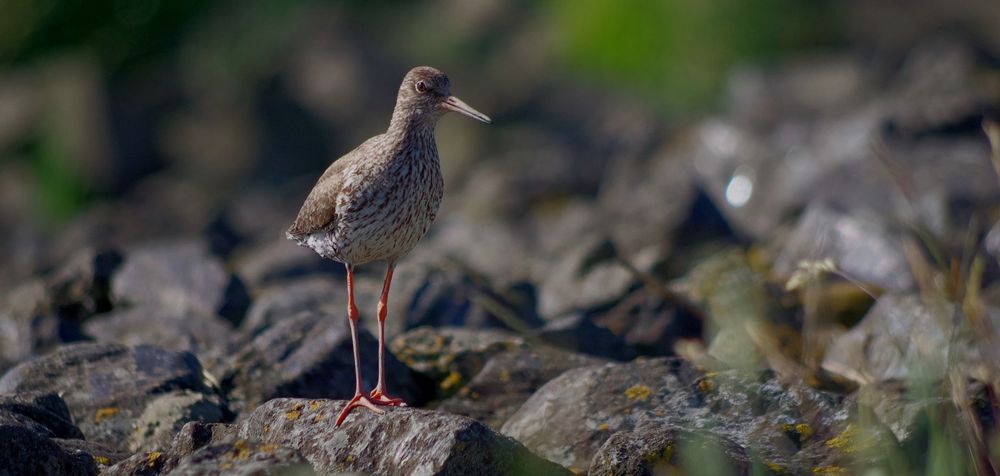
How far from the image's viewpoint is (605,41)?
810 inches

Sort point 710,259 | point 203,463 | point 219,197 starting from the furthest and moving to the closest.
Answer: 1. point 219,197
2. point 710,259
3. point 203,463

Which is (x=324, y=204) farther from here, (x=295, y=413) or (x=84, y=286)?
(x=84, y=286)

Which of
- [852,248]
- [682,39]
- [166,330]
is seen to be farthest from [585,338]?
[682,39]

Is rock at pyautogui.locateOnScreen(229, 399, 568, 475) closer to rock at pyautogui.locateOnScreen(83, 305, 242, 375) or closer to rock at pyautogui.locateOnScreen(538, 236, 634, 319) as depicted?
rock at pyautogui.locateOnScreen(83, 305, 242, 375)

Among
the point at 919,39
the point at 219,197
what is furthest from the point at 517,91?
the point at 919,39

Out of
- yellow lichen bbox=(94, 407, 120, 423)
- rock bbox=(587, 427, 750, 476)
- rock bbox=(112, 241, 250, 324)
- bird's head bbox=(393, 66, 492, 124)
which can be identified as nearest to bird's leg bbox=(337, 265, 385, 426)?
bird's head bbox=(393, 66, 492, 124)

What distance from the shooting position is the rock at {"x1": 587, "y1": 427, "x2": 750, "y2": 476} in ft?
18.2

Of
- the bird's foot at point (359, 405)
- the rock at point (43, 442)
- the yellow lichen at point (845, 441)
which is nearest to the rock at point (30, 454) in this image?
the rock at point (43, 442)

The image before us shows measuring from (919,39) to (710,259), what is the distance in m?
10.9

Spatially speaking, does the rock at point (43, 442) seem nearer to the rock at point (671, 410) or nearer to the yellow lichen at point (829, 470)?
the rock at point (671, 410)

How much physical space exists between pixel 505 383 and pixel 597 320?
7.44 feet

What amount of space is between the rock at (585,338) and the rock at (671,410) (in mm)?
1514

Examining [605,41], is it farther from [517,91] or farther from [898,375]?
[898,375]

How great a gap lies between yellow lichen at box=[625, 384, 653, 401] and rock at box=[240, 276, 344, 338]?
3.53 m
